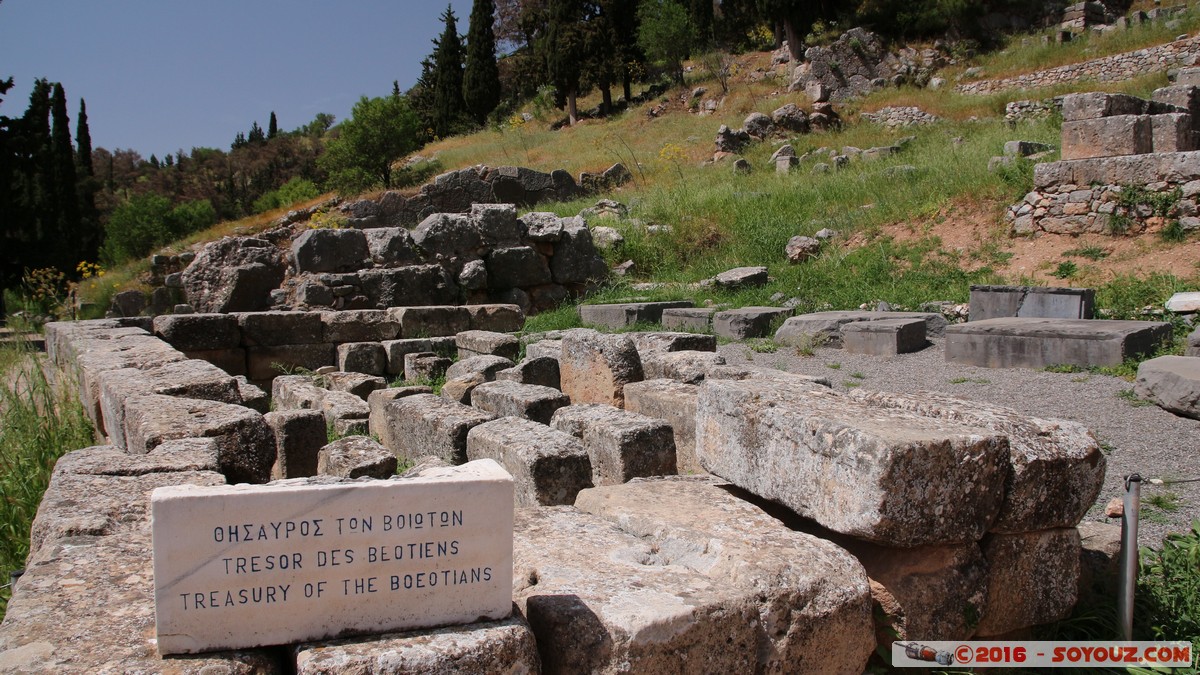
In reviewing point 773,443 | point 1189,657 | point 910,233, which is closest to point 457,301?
point 910,233

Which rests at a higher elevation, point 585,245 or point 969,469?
point 585,245

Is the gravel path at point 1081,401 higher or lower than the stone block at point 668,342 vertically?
lower

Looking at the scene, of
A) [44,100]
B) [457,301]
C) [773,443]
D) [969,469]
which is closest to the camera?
[969,469]

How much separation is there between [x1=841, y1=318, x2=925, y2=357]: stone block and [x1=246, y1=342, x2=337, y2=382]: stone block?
19.4 ft

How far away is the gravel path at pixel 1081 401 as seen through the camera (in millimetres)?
4516

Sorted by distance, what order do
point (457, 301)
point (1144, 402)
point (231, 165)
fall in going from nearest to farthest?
point (1144, 402)
point (457, 301)
point (231, 165)

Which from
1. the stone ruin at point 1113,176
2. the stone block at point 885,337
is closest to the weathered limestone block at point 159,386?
the stone block at point 885,337

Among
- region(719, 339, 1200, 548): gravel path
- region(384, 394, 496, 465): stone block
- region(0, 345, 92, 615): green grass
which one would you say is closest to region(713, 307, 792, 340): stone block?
region(719, 339, 1200, 548): gravel path

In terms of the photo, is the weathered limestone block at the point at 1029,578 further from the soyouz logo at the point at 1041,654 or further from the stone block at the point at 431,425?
the stone block at the point at 431,425

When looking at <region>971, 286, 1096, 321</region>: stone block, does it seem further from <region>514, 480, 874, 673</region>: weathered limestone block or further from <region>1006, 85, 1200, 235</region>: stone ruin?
<region>514, 480, 874, 673</region>: weathered limestone block

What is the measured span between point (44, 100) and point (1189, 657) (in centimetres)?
4443

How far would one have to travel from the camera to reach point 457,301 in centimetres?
1206

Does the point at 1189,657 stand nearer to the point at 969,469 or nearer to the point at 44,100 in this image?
the point at 969,469

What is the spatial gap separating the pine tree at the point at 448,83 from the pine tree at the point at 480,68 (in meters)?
1.78
